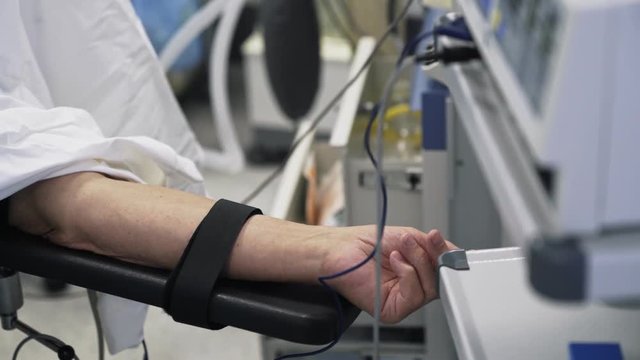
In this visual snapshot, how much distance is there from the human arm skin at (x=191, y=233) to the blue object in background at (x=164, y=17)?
5.78 feet

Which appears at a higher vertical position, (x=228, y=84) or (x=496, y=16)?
(x=496, y=16)

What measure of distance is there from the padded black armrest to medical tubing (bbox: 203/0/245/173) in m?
1.67

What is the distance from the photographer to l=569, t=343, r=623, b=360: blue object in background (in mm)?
948

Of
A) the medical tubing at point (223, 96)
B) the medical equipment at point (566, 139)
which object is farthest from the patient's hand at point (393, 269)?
the medical tubing at point (223, 96)

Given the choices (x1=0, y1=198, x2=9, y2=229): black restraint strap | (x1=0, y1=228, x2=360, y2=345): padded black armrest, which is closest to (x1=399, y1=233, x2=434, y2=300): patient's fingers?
(x1=0, y1=228, x2=360, y2=345): padded black armrest

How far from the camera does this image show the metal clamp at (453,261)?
1.10 metres

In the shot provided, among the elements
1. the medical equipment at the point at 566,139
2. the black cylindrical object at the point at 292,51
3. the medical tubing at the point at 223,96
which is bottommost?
the medical tubing at the point at 223,96

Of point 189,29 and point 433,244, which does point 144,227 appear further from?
point 189,29

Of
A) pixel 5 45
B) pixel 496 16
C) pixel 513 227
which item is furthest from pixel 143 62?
pixel 513 227

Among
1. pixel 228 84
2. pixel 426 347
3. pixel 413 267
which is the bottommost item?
pixel 228 84

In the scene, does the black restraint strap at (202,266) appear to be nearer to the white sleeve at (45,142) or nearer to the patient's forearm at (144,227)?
the patient's forearm at (144,227)

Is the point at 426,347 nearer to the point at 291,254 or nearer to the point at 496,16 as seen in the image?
the point at 291,254

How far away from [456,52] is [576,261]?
36cm

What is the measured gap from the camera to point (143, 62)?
5.02 feet
